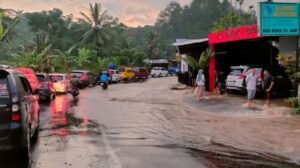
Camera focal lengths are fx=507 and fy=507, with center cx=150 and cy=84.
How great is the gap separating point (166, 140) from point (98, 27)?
63.7 m

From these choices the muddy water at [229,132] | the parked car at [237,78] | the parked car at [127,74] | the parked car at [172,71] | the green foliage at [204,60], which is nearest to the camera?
the muddy water at [229,132]

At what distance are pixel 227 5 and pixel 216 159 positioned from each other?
110058 mm

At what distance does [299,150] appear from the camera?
1060cm

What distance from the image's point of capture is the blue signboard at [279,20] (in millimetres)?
21688

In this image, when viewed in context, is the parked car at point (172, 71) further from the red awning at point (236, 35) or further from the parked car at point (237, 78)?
the parked car at point (237, 78)

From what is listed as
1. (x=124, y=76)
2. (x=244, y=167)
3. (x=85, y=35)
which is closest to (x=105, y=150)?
(x=244, y=167)

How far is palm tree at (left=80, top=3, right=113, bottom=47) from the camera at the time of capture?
73.6 meters

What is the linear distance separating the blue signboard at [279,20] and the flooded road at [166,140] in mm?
4143

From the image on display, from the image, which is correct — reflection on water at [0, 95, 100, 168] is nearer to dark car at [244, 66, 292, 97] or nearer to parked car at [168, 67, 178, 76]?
dark car at [244, 66, 292, 97]

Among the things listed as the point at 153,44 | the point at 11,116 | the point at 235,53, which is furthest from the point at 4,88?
the point at 153,44

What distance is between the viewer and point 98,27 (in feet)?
244

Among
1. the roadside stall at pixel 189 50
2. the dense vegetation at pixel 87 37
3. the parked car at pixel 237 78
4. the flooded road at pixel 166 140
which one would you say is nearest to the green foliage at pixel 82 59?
the dense vegetation at pixel 87 37

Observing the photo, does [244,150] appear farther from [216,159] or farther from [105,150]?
[105,150]

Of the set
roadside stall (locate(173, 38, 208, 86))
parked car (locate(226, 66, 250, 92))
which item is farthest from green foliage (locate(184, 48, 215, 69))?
parked car (locate(226, 66, 250, 92))
